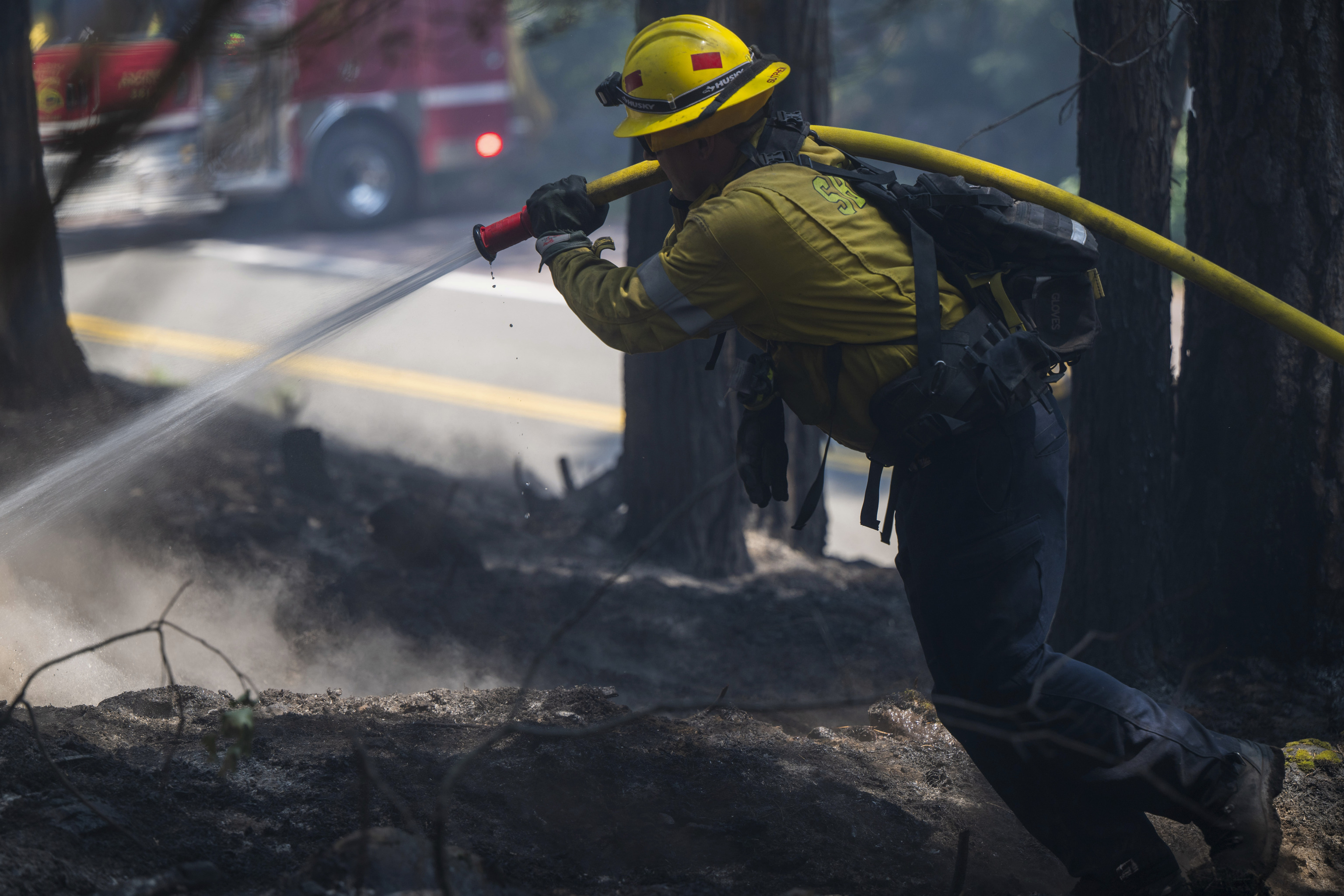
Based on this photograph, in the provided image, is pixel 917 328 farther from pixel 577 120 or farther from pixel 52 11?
pixel 577 120

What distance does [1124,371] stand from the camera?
3557mm

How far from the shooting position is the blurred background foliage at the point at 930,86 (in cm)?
1470

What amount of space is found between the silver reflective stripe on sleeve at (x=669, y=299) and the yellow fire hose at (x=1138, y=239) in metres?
0.74

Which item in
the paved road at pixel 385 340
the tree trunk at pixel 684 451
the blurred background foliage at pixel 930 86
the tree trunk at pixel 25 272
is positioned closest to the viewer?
the tree trunk at pixel 25 272

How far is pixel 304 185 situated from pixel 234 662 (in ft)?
32.4

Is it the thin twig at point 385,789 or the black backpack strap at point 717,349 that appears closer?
the thin twig at point 385,789

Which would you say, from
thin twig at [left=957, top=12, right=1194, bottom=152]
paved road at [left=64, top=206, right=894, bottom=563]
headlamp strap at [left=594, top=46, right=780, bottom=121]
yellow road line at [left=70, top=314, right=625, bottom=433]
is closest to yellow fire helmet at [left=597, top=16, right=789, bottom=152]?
headlamp strap at [left=594, top=46, right=780, bottom=121]

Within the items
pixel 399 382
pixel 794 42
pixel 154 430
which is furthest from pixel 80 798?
pixel 399 382

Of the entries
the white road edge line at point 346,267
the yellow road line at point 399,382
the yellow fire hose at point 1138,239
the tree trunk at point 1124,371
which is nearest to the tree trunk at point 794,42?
the tree trunk at point 1124,371

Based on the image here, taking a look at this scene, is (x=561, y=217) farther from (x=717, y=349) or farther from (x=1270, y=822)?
(x=1270, y=822)

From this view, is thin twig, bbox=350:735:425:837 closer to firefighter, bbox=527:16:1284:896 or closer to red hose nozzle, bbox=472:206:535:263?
firefighter, bbox=527:16:1284:896

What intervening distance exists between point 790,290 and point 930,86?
Result: 15757 mm

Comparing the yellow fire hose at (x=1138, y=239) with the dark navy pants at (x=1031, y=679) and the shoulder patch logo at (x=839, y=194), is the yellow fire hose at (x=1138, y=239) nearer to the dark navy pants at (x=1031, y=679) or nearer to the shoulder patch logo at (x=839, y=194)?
the shoulder patch logo at (x=839, y=194)

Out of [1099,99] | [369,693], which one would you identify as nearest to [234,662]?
[369,693]
